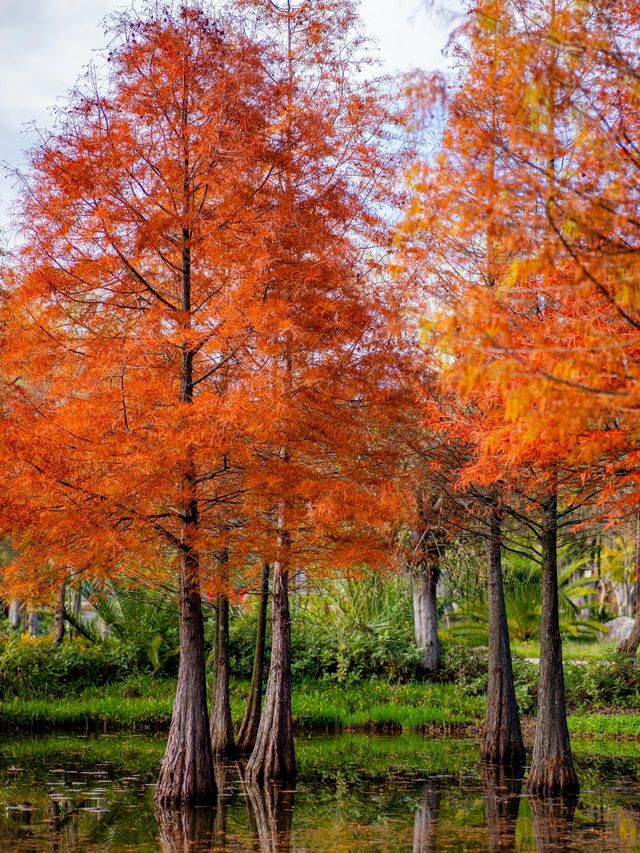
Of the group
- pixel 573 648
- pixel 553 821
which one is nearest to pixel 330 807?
pixel 553 821

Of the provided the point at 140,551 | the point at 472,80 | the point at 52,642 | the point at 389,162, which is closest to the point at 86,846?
the point at 140,551

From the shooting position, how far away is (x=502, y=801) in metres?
12.2

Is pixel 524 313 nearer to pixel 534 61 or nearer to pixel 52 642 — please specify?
pixel 534 61

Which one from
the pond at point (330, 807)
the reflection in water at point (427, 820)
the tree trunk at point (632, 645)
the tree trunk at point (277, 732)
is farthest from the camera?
the tree trunk at point (632, 645)

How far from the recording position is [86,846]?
32.4ft

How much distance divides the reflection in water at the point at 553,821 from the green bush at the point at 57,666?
475 inches

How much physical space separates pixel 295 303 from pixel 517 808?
671 centimetres

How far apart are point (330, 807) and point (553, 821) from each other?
2.67 m

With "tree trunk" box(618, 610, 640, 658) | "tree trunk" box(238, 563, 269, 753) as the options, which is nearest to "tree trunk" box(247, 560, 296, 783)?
"tree trunk" box(238, 563, 269, 753)

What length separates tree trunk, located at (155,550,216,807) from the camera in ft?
39.1

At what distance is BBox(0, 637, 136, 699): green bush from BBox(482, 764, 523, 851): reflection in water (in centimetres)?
1029

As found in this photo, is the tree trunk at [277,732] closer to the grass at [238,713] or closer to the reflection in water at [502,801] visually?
the reflection in water at [502,801]

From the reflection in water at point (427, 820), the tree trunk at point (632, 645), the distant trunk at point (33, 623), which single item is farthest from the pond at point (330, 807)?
the distant trunk at point (33, 623)

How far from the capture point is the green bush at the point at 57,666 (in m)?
20.5
